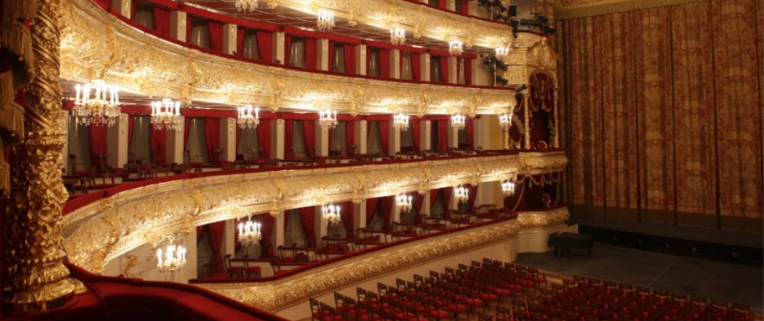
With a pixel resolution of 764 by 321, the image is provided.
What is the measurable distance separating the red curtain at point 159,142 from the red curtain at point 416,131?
475 inches

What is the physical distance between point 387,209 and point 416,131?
435 centimetres

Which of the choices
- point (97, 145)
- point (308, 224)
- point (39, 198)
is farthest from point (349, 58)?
point (39, 198)

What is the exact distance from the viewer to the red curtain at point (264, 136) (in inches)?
774

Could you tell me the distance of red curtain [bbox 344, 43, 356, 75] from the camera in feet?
74.7

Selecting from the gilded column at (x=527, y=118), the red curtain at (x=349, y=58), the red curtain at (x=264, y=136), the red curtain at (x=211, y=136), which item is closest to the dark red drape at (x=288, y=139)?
the red curtain at (x=264, y=136)

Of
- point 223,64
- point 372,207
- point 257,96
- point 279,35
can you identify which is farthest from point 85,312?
point 372,207

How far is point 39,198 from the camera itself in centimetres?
329

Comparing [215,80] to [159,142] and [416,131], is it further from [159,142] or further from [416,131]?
[416,131]

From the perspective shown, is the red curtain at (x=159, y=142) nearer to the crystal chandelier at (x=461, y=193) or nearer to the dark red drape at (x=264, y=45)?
the dark red drape at (x=264, y=45)

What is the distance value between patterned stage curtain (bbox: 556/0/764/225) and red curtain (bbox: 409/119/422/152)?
381 inches

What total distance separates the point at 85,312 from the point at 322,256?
1622 centimetres

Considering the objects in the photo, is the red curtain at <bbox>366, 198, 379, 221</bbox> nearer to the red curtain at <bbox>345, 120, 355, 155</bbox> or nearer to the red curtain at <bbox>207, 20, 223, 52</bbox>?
the red curtain at <bbox>345, 120, 355, 155</bbox>

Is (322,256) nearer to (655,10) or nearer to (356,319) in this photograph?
(356,319)

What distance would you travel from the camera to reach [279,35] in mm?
19969
